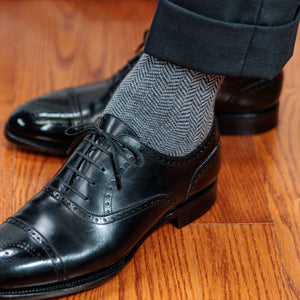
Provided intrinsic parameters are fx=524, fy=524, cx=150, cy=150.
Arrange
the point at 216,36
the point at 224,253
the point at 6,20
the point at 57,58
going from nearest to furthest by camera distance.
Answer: the point at 216,36
the point at 224,253
the point at 57,58
the point at 6,20

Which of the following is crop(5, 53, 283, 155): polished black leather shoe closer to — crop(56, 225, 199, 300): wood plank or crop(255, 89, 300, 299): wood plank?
crop(255, 89, 300, 299): wood plank

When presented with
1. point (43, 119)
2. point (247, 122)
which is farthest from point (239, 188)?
point (43, 119)

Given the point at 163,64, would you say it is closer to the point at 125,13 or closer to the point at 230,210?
the point at 230,210

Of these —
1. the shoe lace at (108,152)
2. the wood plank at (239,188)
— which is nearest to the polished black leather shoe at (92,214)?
the shoe lace at (108,152)

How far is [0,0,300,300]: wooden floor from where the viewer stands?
84 centimetres

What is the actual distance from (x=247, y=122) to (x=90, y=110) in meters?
0.35

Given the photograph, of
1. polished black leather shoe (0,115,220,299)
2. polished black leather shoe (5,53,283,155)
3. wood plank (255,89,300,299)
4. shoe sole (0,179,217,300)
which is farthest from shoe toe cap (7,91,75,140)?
wood plank (255,89,300,299)

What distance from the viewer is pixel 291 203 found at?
101 centimetres

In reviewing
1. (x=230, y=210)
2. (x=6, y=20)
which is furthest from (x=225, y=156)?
(x=6, y=20)

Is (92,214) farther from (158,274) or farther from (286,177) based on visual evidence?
(286,177)

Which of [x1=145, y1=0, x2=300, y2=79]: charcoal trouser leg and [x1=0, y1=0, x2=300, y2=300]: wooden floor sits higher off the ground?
[x1=145, y1=0, x2=300, y2=79]: charcoal trouser leg

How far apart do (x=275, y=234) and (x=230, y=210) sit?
3.8 inches

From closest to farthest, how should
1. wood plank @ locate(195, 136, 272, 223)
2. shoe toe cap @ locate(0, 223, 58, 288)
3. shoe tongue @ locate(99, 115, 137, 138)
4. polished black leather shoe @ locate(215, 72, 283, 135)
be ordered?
shoe toe cap @ locate(0, 223, 58, 288) < shoe tongue @ locate(99, 115, 137, 138) < wood plank @ locate(195, 136, 272, 223) < polished black leather shoe @ locate(215, 72, 283, 135)

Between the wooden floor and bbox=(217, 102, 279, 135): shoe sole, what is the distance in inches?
0.7
